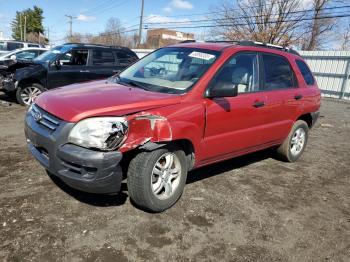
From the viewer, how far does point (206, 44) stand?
4840mm

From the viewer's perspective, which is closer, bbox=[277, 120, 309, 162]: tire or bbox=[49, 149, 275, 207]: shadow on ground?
bbox=[49, 149, 275, 207]: shadow on ground

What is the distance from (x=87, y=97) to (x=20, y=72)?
650 cm

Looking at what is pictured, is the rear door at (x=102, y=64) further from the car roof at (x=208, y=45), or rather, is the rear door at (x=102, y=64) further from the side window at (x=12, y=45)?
the side window at (x=12, y=45)

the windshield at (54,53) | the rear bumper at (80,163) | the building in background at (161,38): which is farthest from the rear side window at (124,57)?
the building in background at (161,38)

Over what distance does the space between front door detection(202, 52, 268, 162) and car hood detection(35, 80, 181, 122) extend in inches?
23.8

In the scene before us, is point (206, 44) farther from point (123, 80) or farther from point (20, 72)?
point (20, 72)

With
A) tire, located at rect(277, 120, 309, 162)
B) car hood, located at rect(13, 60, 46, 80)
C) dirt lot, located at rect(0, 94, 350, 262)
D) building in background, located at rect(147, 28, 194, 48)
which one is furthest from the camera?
building in background, located at rect(147, 28, 194, 48)

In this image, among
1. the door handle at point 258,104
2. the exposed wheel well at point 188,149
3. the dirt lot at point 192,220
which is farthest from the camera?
the door handle at point 258,104

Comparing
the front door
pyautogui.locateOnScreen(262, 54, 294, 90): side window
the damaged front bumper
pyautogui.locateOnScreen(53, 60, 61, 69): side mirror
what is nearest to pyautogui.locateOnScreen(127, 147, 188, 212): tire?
the front door

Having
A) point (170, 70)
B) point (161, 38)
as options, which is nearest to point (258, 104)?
point (170, 70)

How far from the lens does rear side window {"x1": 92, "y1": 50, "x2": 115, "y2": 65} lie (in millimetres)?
9820

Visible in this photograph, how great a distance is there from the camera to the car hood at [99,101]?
10.9 ft

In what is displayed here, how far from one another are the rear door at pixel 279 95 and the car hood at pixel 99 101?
1.78 meters

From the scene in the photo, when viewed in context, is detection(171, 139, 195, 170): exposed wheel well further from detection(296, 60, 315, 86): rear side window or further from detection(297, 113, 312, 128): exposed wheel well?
detection(296, 60, 315, 86): rear side window
